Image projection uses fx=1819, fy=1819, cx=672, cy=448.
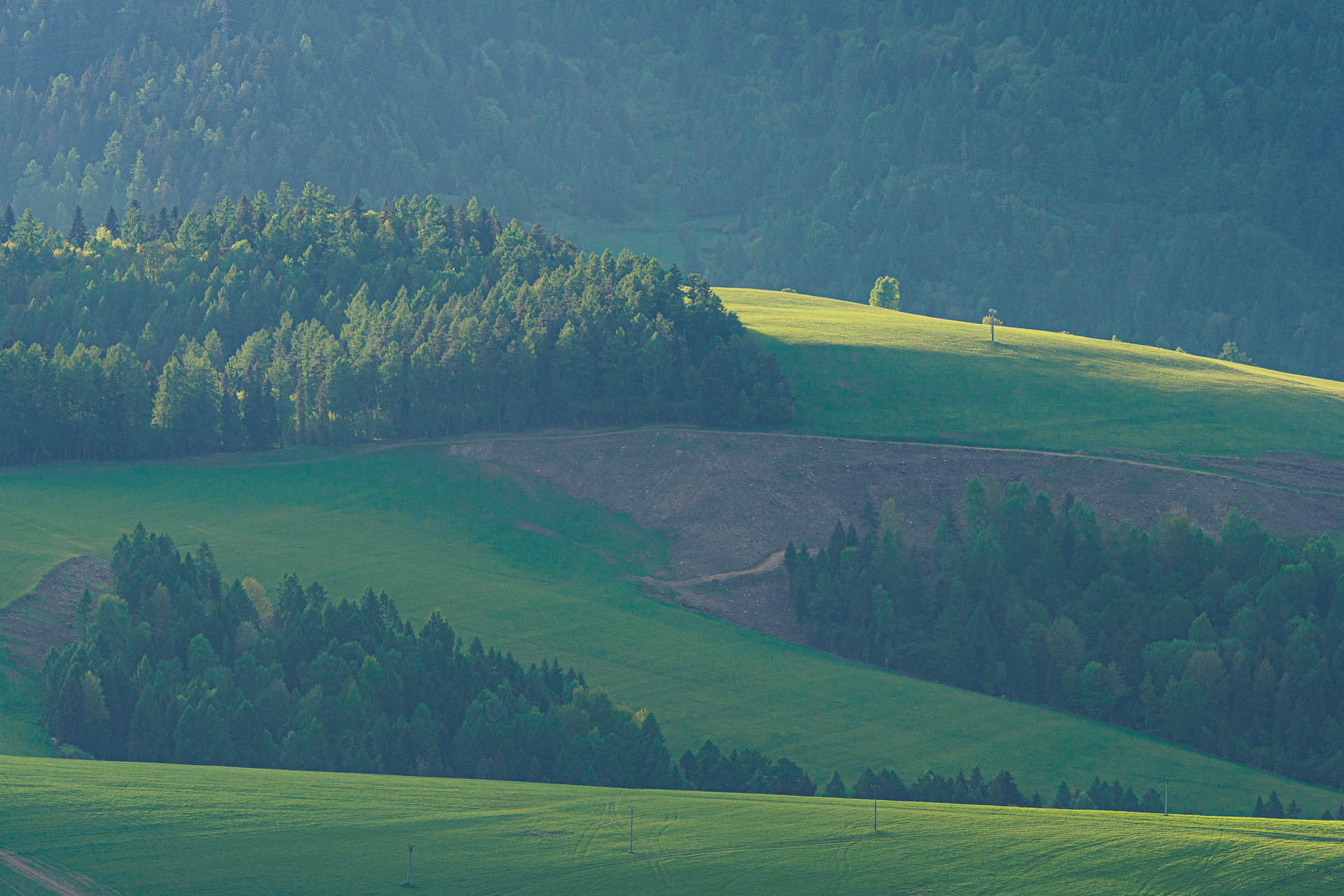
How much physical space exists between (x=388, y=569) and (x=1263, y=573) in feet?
206

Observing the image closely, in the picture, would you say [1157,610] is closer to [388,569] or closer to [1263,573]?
[1263,573]

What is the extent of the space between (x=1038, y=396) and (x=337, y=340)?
214 ft

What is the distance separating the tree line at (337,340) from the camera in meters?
154

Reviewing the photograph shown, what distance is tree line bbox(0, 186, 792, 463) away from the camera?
154125mm

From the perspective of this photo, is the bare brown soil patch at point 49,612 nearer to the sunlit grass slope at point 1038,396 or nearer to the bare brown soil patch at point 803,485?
the bare brown soil patch at point 803,485

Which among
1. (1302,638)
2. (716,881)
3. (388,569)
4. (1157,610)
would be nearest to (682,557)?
(388,569)

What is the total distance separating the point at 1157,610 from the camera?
127062mm

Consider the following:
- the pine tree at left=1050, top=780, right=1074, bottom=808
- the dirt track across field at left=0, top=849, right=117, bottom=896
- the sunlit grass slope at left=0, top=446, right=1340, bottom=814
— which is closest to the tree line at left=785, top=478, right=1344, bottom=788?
the sunlit grass slope at left=0, top=446, right=1340, bottom=814

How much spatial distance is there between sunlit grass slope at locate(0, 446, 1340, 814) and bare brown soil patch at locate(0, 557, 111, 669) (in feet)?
5.30

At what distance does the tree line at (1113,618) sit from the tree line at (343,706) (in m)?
18.1

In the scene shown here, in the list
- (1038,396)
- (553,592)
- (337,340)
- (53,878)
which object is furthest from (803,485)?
(53,878)

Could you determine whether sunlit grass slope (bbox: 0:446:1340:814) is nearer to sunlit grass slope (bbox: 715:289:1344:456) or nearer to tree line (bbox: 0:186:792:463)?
tree line (bbox: 0:186:792:463)

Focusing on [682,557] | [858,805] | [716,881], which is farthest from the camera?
[682,557]

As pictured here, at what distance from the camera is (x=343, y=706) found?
4011 inches
